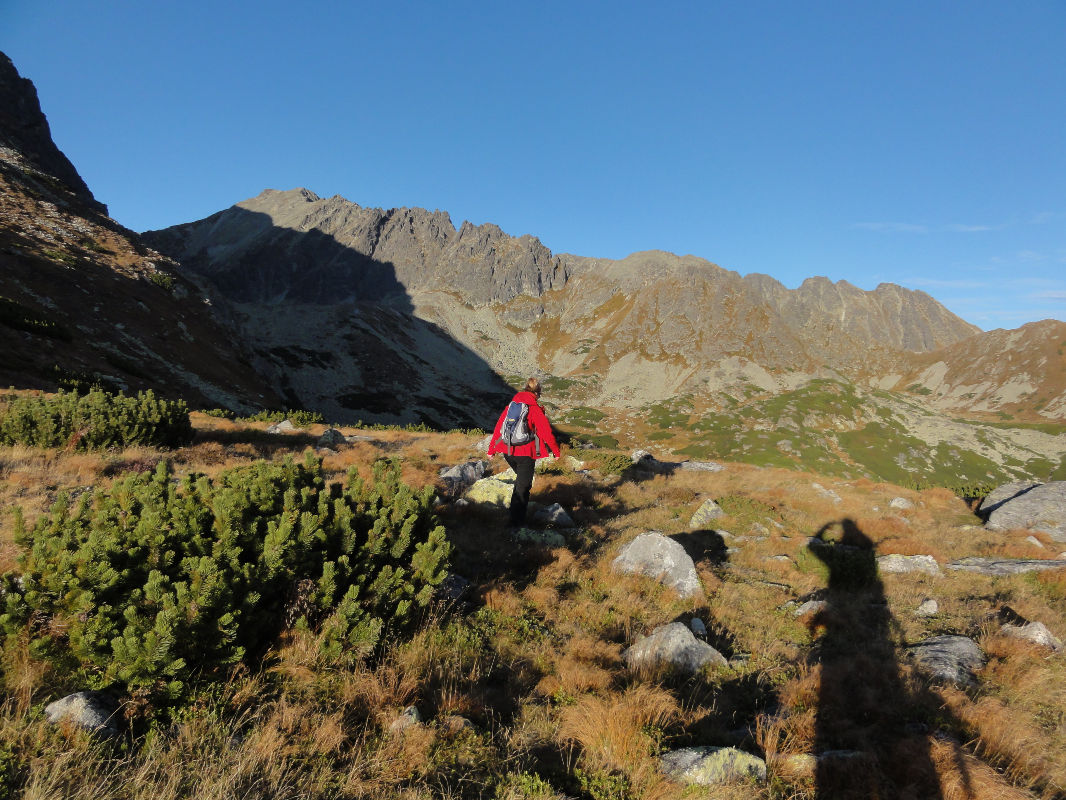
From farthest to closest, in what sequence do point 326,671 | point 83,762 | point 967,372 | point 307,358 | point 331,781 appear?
point 967,372
point 307,358
point 326,671
point 331,781
point 83,762

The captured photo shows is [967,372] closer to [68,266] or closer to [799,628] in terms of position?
[799,628]

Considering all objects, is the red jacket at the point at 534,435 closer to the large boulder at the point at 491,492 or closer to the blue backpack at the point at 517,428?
the blue backpack at the point at 517,428

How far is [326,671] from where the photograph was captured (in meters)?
4.28

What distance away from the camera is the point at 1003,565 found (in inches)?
449

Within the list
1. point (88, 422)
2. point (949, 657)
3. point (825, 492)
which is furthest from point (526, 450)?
point (825, 492)

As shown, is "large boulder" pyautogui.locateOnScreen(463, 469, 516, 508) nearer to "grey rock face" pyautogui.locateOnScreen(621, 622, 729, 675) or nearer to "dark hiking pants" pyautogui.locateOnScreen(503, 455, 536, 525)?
"dark hiking pants" pyautogui.locateOnScreen(503, 455, 536, 525)

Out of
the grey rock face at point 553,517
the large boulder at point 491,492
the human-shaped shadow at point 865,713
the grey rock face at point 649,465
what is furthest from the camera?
the grey rock face at point 649,465

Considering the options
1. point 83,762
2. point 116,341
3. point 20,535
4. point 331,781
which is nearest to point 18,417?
point 20,535

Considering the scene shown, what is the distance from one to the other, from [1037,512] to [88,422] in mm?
29431

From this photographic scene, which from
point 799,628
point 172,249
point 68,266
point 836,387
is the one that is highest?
point 172,249

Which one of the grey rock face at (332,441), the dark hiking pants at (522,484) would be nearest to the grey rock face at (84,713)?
the dark hiking pants at (522,484)

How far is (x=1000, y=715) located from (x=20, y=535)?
32.6ft

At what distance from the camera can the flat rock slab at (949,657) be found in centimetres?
615

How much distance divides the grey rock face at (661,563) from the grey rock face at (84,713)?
283 inches
